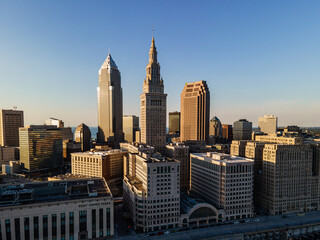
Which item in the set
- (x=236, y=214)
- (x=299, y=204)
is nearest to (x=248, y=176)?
(x=236, y=214)

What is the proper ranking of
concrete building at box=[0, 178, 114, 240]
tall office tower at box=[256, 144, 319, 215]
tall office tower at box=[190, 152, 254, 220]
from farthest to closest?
1. tall office tower at box=[256, 144, 319, 215]
2. tall office tower at box=[190, 152, 254, 220]
3. concrete building at box=[0, 178, 114, 240]

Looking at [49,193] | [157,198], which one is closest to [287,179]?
[157,198]

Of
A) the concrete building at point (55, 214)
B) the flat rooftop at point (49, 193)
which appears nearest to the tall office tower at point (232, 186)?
the flat rooftop at point (49, 193)

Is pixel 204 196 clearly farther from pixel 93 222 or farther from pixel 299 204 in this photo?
pixel 93 222

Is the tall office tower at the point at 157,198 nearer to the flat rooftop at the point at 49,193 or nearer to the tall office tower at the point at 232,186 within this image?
the flat rooftop at the point at 49,193

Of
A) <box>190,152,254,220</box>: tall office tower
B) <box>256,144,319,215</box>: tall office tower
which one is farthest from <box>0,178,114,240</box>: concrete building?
<box>256,144,319,215</box>: tall office tower

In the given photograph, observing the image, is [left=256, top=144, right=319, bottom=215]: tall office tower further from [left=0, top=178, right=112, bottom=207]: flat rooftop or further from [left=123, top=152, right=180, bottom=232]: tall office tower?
[left=0, top=178, right=112, bottom=207]: flat rooftop

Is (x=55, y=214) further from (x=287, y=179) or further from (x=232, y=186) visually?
(x=287, y=179)
